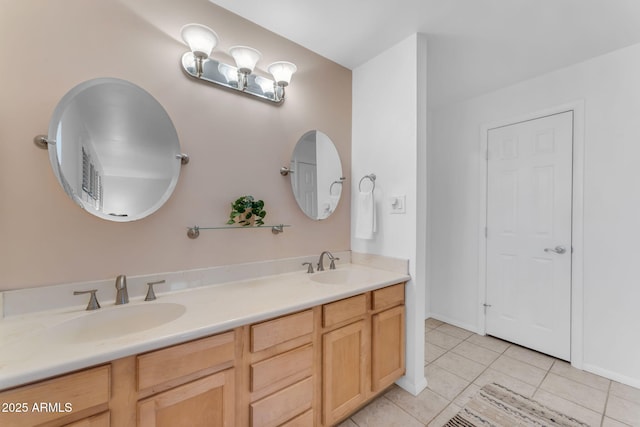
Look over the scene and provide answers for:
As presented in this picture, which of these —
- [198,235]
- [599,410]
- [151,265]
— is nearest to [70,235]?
[151,265]

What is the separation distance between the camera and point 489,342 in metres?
2.54

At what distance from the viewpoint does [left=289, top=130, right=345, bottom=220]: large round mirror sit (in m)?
1.91

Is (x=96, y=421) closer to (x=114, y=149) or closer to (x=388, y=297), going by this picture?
(x=114, y=149)

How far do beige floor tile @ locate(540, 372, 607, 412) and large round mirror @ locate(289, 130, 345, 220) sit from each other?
2039 millimetres

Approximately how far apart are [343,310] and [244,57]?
1579mm

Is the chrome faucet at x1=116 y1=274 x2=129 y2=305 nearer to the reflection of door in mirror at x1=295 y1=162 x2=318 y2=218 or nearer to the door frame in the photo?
the reflection of door in mirror at x1=295 y1=162 x2=318 y2=218

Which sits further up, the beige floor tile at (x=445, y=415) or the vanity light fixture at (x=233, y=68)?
the vanity light fixture at (x=233, y=68)

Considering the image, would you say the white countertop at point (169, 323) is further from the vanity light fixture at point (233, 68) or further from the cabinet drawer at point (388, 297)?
the vanity light fixture at point (233, 68)

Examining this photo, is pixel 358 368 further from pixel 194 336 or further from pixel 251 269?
pixel 194 336

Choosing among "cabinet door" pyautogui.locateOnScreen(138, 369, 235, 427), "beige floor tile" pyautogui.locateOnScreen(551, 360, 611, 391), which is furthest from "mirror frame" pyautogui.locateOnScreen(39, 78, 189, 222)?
"beige floor tile" pyautogui.locateOnScreen(551, 360, 611, 391)

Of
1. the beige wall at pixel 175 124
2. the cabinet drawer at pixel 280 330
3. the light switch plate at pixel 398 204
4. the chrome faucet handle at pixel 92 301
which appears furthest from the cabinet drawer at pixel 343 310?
the chrome faucet handle at pixel 92 301

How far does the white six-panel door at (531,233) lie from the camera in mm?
2201

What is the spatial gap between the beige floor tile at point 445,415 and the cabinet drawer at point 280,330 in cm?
101

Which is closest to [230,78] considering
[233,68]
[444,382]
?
[233,68]
